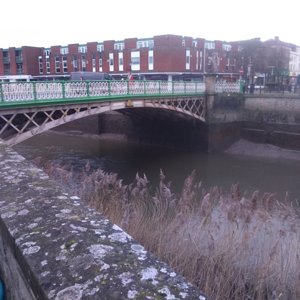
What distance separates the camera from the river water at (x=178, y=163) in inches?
565

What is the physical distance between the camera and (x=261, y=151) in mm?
19266

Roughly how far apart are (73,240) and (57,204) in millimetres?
547

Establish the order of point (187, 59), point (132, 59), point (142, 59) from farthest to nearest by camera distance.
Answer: point (132, 59) < point (142, 59) < point (187, 59)

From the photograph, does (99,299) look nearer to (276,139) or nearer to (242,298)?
(242,298)

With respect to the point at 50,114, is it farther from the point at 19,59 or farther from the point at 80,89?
the point at 19,59

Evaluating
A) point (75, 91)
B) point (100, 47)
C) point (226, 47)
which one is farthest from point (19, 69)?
point (75, 91)

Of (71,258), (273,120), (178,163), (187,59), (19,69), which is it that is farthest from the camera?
(19,69)

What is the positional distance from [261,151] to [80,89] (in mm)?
11844

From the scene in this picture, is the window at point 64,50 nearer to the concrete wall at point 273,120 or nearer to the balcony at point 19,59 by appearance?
the balcony at point 19,59

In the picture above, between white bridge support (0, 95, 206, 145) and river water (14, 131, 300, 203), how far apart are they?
10.2ft

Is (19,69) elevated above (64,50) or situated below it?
below

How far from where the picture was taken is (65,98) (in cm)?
1121

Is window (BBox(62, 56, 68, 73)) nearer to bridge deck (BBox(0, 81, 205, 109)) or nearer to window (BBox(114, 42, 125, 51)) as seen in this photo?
window (BBox(114, 42, 125, 51))

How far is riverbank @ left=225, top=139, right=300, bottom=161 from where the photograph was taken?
18281 millimetres
